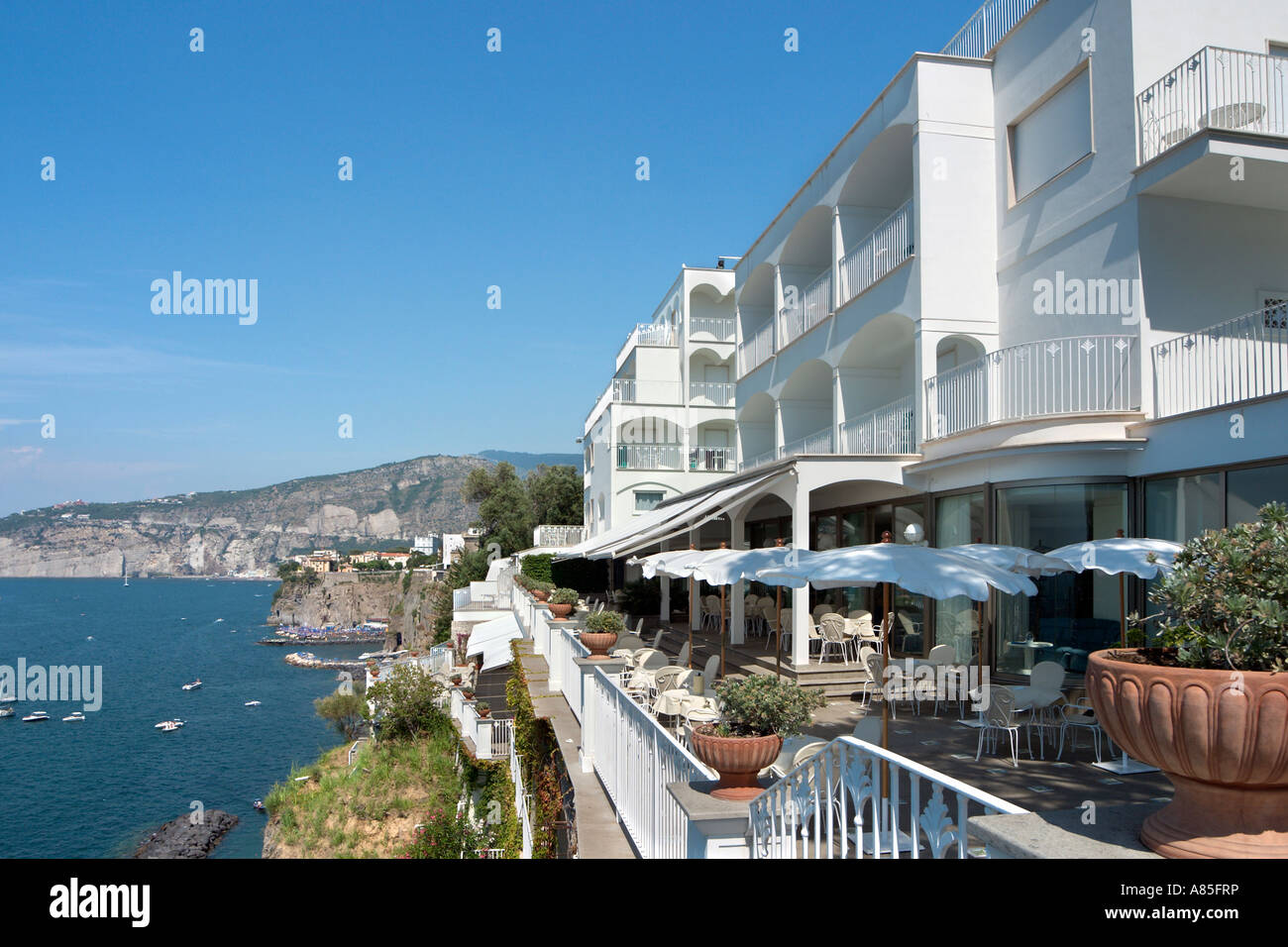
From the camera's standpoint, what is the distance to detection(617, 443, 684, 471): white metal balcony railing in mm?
34500

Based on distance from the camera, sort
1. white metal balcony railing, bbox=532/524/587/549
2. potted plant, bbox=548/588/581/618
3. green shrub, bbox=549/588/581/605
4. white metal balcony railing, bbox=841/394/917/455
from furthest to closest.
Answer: white metal balcony railing, bbox=532/524/587/549 → green shrub, bbox=549/588/581/605 → potted plant, bbox=548/588/581/618 → white metal balcony railing, bbox=841/394/917/455

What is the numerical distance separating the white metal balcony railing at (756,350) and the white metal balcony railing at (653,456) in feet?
27.7

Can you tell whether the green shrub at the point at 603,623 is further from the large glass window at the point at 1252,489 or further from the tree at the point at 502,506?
the tree at the point at 502,506

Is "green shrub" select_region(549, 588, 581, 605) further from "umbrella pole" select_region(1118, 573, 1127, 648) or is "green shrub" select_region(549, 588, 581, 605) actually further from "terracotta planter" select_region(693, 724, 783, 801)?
"terracotta planter" select_region(693, 724, 783, 801)

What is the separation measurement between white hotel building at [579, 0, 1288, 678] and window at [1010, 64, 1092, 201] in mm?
39

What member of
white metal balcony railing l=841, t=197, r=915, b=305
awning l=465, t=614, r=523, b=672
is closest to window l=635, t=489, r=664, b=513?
awning l=465, t=614, r=523, b=672

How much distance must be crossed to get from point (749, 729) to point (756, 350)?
Result: 2076 cm

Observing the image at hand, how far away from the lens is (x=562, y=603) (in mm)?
17984

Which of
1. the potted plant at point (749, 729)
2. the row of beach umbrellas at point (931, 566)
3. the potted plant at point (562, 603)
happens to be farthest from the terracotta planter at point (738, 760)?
the potted plant at point (562, 603)

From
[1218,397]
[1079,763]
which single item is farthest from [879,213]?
[1079,763]

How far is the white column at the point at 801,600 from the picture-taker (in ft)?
46.3
